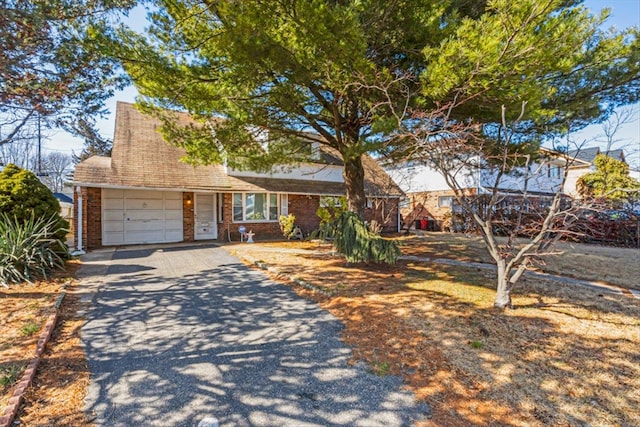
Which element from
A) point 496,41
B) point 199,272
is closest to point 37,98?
point 199,272

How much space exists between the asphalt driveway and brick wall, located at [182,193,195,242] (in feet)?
26.1

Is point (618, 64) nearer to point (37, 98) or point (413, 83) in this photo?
point (413, 83)

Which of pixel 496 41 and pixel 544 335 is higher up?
pixel 496 41

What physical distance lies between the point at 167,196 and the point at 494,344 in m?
13.8

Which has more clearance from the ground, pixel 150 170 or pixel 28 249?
pixel 150 170

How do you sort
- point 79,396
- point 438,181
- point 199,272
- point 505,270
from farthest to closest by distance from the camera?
1. point 438,181
2. point 199,272
3. point 505,270
4. point 79,396

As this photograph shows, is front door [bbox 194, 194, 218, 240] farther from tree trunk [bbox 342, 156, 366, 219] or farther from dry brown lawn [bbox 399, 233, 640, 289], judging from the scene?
dry brown lawn [bbox 399, 233, 640, 289]

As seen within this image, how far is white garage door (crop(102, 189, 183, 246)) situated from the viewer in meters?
12.8

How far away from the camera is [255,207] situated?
50.4 ft

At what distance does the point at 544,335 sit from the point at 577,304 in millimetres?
2148

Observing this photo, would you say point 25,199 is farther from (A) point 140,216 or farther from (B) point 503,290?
(B) point 503,290

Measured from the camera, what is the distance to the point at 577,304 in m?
5.77

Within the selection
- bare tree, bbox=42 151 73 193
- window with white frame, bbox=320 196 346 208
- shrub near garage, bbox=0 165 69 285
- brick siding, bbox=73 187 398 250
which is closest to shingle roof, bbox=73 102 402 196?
window with white frame, bbox=320 196 346 208

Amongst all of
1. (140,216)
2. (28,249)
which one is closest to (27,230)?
(28,249)
